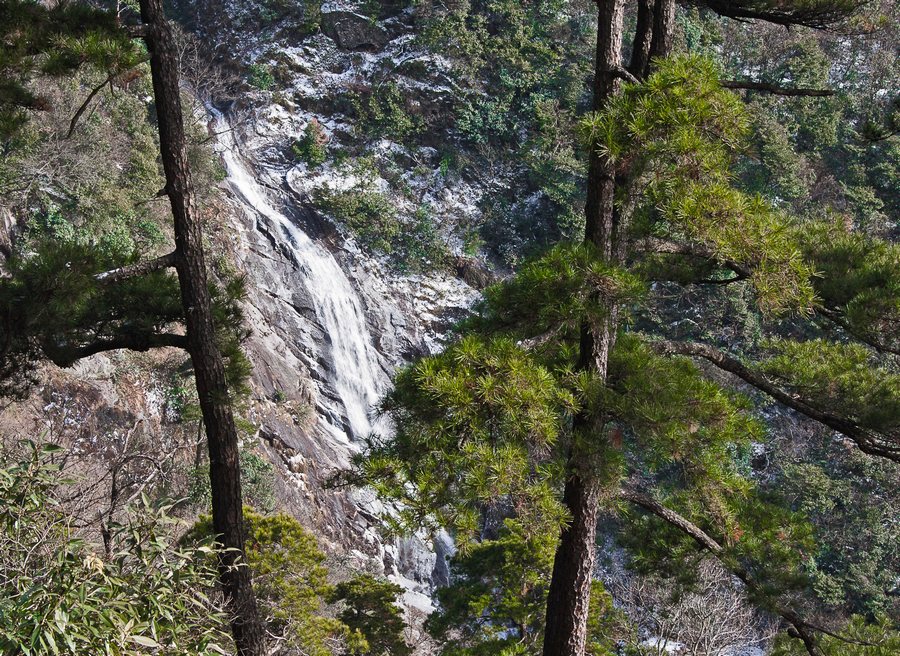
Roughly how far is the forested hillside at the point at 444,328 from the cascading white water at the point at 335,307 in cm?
11

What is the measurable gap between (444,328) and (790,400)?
59.7 feet

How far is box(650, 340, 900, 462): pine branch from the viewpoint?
13.4 ft

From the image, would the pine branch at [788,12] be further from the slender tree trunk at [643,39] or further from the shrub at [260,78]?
the shrub at [260,78]

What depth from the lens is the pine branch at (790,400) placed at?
409 cm

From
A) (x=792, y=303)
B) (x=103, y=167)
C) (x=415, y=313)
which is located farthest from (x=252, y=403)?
(x=792, y=303)

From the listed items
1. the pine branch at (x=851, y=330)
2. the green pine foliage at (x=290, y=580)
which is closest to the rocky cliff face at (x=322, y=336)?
the green pine foliage at (x=290, y=580)

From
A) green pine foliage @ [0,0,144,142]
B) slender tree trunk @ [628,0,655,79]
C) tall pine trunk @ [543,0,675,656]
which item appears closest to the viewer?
green pine foliage @ [0,0,144,142]

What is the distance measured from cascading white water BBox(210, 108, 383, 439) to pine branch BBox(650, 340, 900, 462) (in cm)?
1381

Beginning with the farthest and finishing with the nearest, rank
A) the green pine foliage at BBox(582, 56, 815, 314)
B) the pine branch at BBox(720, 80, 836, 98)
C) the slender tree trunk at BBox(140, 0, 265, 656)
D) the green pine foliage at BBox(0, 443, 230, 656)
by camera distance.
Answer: the slender tree trunk at BBox(140, 0, 265, 656) < the pine branch at BBox(720, 80, 836, 98) < the green pine foliage at BBox(582, 56, 815, 314) < the green pine foliage at BBox(0, 443, 230, 656)

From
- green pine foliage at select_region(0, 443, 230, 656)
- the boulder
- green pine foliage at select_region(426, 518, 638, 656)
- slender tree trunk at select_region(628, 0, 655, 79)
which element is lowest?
green pine foliage at select_region(426, 518, 638, 656)

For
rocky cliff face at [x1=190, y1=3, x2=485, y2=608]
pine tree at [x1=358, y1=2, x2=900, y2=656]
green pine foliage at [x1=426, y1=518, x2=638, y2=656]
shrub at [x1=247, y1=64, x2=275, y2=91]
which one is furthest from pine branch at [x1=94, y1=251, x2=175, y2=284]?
shrub at [x1=247, y1=64, x2=275, y2=91]

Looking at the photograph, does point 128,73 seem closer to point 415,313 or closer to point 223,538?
point 223,538

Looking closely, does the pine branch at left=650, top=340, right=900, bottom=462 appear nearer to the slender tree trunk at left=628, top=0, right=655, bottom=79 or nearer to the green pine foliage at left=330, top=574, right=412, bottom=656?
the slender tree trunk at left=628, top=0, right=655, bottom=79

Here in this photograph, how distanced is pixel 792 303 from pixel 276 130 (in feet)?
70.9
